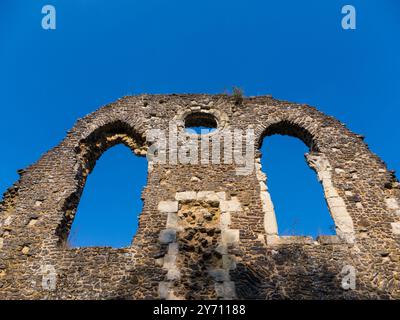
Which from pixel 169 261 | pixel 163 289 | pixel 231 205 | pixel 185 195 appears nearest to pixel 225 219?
pixel 231 205

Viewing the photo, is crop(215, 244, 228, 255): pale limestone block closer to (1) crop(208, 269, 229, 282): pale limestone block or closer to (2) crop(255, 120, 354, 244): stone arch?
A: (1) crop(208, 269, 229, 282): pale limestone block

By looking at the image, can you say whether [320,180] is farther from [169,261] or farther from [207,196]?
[169,261]

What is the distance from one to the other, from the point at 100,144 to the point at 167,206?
2863mm

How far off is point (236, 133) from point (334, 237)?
10.5ft

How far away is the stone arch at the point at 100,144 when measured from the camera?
8.67 m

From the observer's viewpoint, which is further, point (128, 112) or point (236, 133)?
point (128, 112)

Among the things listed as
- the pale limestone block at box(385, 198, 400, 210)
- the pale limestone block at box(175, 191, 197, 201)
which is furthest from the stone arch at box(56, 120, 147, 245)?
the pale limestone block at box(385, 198, 400, 210)

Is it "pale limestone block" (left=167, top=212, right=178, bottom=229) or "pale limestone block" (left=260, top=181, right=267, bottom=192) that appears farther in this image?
"pale limestone block" (left=260, top=181, right=267, bottom=192)

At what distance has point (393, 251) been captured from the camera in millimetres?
6973

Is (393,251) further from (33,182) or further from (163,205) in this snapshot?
(33,182)

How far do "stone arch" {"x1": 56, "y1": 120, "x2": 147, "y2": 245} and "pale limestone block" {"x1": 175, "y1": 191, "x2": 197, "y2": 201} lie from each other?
1.63m

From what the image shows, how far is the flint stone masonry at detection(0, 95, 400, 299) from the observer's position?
6.54 meters

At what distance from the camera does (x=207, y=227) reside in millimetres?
7270

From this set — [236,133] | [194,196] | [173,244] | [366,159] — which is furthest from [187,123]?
[366,159]
